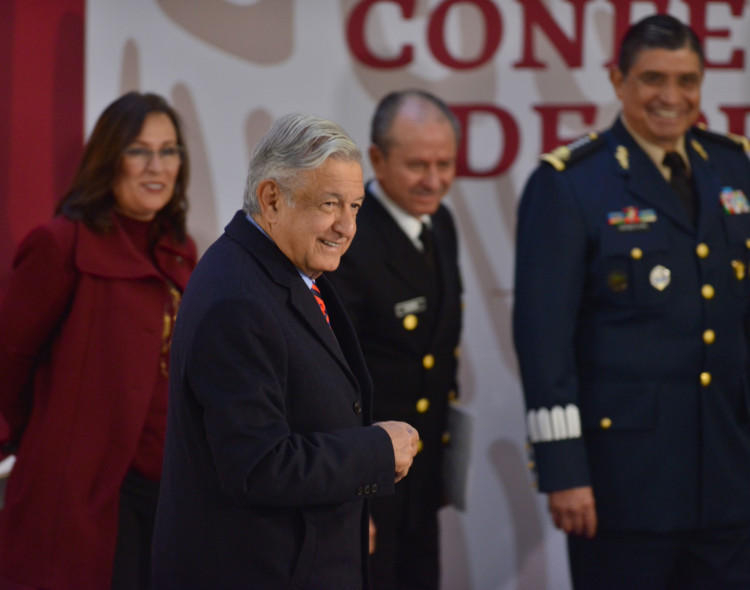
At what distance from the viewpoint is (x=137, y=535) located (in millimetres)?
2646

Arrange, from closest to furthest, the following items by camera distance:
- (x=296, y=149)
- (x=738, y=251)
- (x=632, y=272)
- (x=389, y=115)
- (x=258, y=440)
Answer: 1. (x=258, y=440)
2. (x=296, y=149)
3. (x=632, y=272)
4. (x=738, y=251)
5. (x=389, y=115)

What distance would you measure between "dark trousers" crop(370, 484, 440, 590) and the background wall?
544mm

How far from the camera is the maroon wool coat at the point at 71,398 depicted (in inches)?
101

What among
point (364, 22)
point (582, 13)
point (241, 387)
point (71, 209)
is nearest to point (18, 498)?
point (71, 209)

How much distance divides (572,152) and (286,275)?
4.36 feet

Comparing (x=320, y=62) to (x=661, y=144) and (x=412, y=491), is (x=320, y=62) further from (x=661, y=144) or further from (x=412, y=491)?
(x=412, y=491)

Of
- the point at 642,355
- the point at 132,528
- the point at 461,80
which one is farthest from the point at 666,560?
the point at 461,80

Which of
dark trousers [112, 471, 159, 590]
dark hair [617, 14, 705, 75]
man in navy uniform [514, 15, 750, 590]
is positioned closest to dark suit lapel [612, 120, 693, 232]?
man in navy uniform [514, 15, 750, 590]

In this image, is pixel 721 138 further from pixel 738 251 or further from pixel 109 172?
pixel 109 172

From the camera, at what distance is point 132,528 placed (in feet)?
8.68

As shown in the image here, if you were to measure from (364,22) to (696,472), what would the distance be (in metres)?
1.77

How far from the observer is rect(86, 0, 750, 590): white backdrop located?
351 cm

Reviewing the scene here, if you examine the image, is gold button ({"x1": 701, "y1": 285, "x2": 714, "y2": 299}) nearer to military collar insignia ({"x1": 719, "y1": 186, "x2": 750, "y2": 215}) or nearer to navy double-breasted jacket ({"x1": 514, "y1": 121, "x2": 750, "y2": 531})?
navy double-breasted jacket ({"x1": 514, "y1": 121, "x2": 750, "y2": 531})

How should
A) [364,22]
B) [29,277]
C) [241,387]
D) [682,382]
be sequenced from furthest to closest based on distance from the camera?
[364,22]
[682,382]
[29,277]
[241,387]
